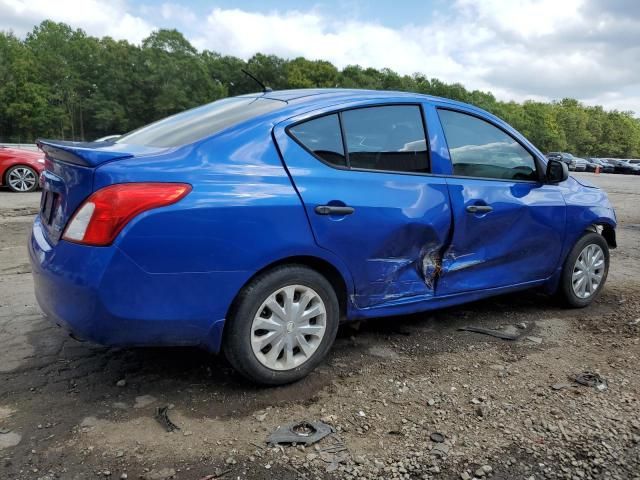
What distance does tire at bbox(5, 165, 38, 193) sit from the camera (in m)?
11.6

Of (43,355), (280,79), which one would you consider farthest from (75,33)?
(43,355)

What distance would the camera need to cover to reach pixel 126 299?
2.50m

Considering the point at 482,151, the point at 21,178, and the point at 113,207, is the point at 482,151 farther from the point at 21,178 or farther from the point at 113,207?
the point at 21,178

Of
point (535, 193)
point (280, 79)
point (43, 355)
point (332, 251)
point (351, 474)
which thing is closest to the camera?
point (351, 474)

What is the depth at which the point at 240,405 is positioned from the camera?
9.27 ft

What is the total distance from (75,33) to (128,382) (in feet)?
318

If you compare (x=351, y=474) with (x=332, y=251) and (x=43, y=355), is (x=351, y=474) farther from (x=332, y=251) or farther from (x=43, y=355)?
(x=43, y=355)

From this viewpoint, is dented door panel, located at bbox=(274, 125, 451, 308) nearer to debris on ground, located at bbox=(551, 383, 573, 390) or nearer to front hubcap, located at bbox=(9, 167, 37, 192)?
debris on ground, located at bbox=(551, 383, 573, 390)

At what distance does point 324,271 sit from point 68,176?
4.62 feet

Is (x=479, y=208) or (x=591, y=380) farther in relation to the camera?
(x=479, y=208)

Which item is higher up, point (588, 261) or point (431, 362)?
point (588, 261)

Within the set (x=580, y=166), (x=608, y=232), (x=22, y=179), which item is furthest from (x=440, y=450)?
(x=580, y=166)

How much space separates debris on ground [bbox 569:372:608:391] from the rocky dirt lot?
36 mm

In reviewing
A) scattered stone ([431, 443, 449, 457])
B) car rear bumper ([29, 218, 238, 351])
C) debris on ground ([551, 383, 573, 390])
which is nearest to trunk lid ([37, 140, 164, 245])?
car rear bumper ([29, 218, 238, 351])
